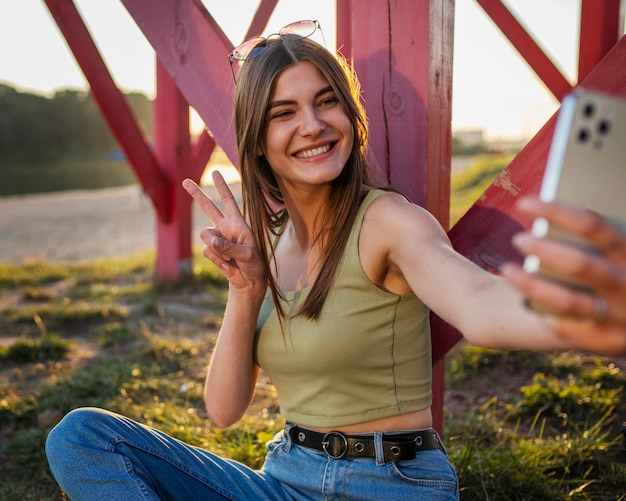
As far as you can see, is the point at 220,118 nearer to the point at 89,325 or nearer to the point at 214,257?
the point at 214,257

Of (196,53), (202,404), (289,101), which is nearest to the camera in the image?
(289,101)

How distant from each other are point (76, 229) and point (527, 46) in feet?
32.8

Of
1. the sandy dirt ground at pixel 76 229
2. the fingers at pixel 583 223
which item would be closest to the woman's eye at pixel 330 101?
the fingers at pixel 583 223

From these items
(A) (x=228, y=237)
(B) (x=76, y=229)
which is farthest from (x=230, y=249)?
(B) (x=76, y=229)

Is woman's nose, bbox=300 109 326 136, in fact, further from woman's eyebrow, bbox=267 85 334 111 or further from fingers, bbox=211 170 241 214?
fingers, bbox=211 170 241 214

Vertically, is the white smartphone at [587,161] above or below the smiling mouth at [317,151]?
above

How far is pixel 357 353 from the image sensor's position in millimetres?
1591

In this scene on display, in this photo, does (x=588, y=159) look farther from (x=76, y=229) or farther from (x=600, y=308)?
(x=76, y=229)

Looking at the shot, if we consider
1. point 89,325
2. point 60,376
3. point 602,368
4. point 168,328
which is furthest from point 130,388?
point 602,368

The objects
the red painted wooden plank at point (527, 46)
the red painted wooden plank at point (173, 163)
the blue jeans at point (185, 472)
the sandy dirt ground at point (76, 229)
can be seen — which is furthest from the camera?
the sandy dirt ground at point (76, 229)

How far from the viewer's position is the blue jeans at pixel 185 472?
1541 mm

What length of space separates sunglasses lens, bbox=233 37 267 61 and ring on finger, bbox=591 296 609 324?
1.22 m

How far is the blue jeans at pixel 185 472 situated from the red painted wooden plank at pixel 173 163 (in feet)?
12.5

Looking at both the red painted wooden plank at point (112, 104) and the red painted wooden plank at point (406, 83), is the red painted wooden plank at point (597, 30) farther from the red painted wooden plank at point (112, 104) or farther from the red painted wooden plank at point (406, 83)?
the red painted wooden plank at point (112, 104)
